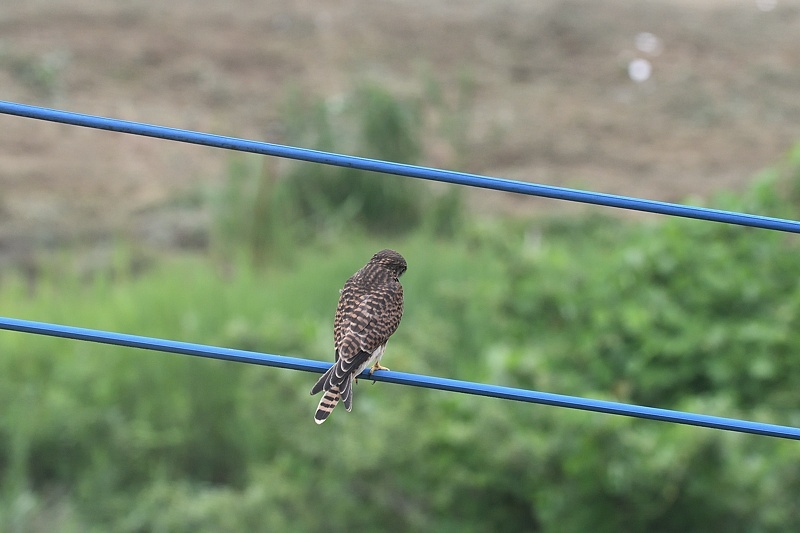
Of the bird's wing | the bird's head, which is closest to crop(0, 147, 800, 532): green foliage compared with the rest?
the bird's head

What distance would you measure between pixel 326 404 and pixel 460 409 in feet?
8.10

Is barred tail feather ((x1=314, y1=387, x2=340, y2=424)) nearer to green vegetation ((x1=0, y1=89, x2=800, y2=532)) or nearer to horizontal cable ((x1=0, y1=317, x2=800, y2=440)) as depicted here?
horizontal cable ((x1=0, y1=317, x2=800, y2=440))

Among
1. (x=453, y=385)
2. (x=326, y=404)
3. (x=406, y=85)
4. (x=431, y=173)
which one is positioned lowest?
(x=406, y=85)

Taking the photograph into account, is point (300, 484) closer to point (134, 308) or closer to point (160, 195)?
point (134, 308)

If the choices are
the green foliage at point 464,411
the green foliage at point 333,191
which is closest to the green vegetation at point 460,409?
the green foliage at point 464,411

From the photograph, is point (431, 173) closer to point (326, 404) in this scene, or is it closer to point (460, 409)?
point (326, 404)

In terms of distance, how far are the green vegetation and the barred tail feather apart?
85.6 inches

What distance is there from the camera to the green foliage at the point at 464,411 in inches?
253

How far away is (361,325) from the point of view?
4660mm

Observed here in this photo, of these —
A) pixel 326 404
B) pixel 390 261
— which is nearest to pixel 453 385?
pixel 326 404

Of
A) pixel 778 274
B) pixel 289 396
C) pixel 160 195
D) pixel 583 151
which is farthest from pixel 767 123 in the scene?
pixel 289 396

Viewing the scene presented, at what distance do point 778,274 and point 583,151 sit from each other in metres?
8.33

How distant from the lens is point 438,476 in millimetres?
6781

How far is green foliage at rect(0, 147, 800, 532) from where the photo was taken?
6.43 m
